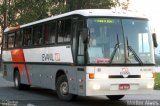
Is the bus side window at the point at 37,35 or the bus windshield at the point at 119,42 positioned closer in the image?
the bus windshield at the point at 119,42

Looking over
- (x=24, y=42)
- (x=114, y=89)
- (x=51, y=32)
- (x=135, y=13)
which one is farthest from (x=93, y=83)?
(x=24, y=42)

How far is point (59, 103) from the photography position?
16.1 metres

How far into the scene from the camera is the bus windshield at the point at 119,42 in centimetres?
1484

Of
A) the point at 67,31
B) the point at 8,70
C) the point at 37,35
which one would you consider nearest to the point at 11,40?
the point at 8,70

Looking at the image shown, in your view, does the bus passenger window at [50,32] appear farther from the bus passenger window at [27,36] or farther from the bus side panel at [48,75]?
the bus passenger window at [27,36]

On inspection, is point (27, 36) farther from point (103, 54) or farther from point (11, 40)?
point (103, 54)

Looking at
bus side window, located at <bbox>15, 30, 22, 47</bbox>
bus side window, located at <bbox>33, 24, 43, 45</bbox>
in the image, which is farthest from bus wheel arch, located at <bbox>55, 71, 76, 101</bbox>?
bus side window, located at <bbox>15, 30, 22, 47</bbox>

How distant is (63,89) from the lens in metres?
16.9

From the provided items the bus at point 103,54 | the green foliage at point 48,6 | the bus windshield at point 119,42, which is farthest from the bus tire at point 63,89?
the green foliage at point 48,6

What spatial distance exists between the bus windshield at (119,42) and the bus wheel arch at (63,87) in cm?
233

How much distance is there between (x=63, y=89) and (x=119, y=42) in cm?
309

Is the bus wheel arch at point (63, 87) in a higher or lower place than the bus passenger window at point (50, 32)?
lower

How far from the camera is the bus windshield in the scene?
14.8m

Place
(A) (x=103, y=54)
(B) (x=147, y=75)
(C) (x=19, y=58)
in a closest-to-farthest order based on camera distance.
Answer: (A) (x=103, y=54) < (B) (x=147, y=75) < (C) (x=19, y=58)
